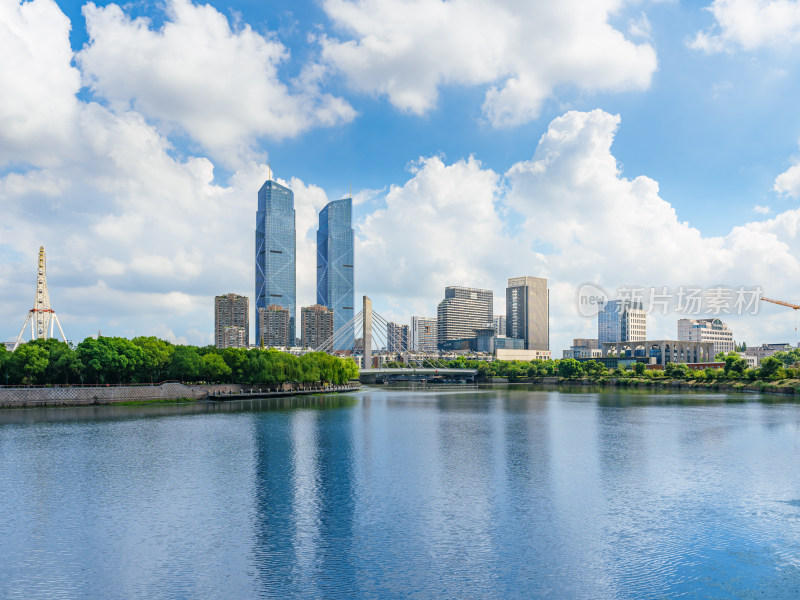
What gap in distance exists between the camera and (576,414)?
63.0 metres

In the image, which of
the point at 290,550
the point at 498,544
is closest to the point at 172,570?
the point at 290,550

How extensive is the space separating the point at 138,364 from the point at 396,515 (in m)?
55.2

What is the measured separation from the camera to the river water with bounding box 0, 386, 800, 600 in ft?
57.3

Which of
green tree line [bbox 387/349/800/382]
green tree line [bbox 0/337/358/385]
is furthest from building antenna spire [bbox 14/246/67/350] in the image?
green tree line [bbox 387/349/800/382]

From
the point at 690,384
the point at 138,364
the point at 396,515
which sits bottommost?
the point at 690,384

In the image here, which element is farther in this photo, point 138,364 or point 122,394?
point 138,364

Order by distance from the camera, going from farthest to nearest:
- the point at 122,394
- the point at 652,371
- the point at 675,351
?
the point at 675,351, the point at 652,371, the point at 122,394

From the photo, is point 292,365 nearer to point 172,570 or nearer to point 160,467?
point 160,467

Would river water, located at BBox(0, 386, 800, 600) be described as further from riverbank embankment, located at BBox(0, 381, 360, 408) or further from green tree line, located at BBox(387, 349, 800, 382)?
green tree line, located at BBox(387, 349, 800, 382)

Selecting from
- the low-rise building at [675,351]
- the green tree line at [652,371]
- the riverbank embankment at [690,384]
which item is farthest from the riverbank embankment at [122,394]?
the low-rise building at [675,351]

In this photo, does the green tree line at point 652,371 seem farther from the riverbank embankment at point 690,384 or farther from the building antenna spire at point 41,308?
the building antenna spire at point 41,308

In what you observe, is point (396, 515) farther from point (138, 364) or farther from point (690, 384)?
point (690, 384)

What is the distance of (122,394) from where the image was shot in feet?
218

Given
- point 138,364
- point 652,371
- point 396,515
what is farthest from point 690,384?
point 396,515
